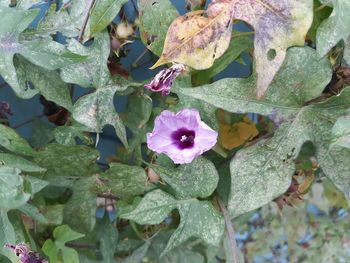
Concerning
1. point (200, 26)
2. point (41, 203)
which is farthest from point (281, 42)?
point (41, 203)

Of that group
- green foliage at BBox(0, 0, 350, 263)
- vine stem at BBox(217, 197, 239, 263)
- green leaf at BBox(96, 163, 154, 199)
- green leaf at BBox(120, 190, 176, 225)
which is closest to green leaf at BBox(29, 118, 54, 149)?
green foliage at BBox(0, 0, 350, 263)

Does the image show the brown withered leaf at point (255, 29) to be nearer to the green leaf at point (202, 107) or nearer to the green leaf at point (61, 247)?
the green leaf at point (202, 107)

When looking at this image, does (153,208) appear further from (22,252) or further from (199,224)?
(22,252)

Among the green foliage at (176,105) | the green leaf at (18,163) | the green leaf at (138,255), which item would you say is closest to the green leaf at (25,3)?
the green foliage at (176,105)

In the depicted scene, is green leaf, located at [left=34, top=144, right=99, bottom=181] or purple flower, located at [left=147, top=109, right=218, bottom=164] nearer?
purple flower, located at [left=147, top=109, right=218, bottom=164]

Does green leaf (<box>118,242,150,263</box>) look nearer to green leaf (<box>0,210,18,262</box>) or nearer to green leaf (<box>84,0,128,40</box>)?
green leaf (<box>0,210,18,262</box>)

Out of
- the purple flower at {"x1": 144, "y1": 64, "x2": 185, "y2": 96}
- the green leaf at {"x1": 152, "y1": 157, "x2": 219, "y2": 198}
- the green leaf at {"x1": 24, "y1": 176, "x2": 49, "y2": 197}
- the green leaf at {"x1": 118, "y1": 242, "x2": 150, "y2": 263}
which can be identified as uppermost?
the purple flower at {"x1": 144, "y1": 64, "x2": 185, "y2": 96}
